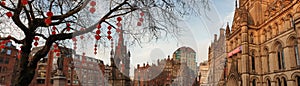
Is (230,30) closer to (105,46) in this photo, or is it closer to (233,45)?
(233,45)

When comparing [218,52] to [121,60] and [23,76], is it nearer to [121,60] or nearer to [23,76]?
[121,60]

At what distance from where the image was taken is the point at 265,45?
896 inches

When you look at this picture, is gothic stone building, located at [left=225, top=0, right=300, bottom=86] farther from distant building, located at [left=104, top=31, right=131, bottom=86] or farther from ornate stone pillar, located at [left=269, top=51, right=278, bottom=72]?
distant building, located at [left=104, top=31, right=131, bottom=86]

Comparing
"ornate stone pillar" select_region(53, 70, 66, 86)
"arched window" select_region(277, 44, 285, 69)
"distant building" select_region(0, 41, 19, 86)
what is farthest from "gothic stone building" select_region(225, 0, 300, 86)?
"distant building" select_region(0, 41, 19, 86)

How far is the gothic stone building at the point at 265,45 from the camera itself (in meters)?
18.6

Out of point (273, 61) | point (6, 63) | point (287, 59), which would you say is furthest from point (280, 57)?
point (6, 63)

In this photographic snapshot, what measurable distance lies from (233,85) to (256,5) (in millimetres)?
8761

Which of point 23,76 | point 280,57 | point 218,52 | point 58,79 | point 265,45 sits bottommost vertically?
point 58,79

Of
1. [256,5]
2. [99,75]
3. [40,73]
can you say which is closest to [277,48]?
[256,5]

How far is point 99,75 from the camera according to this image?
7910 millimetres

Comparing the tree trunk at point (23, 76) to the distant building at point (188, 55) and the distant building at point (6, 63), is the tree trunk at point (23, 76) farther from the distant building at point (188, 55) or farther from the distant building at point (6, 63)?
the distant building at point (6, 63)

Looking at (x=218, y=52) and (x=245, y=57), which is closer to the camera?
(x=218, y=52)

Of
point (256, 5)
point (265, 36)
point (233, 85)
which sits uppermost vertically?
point (256, 5)

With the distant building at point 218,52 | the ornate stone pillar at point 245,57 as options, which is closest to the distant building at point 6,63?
the ornate stone pillar at point 245,57
